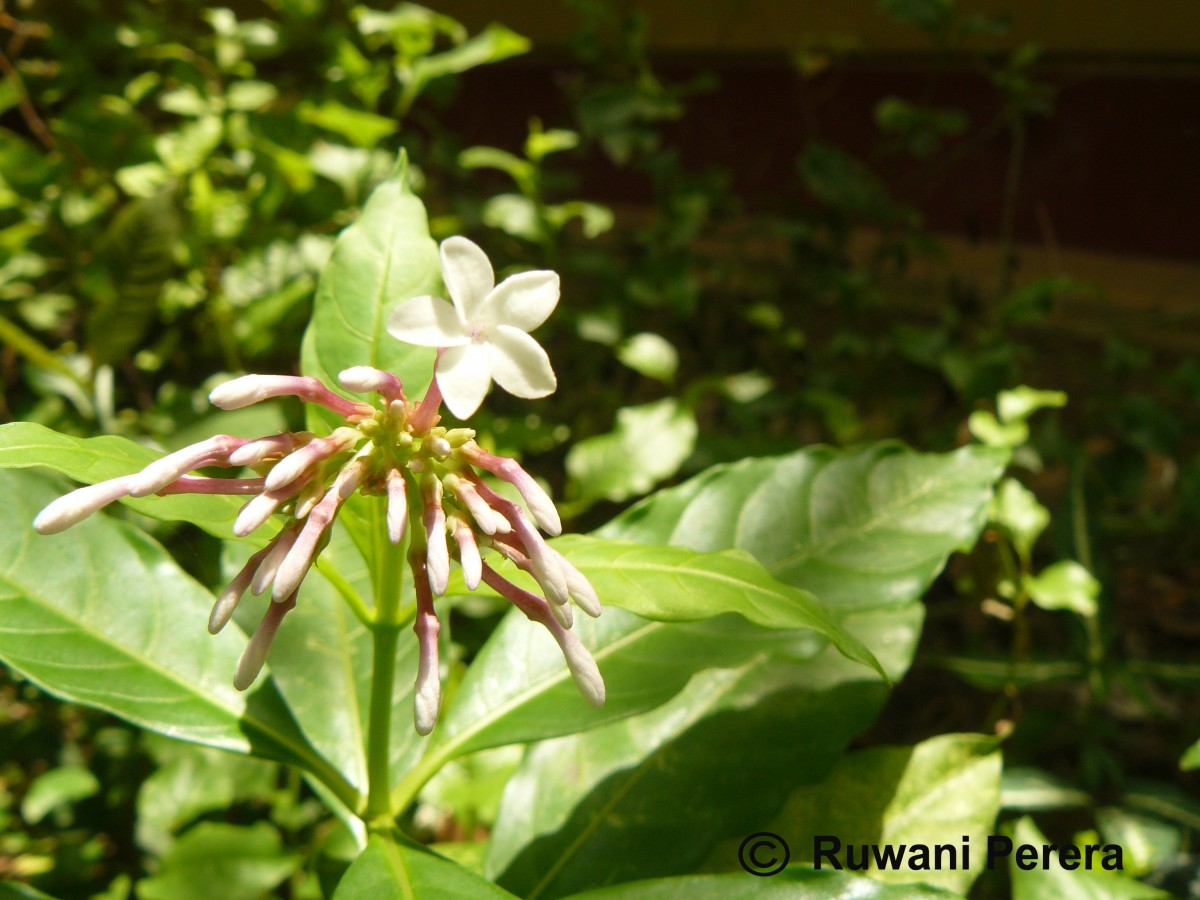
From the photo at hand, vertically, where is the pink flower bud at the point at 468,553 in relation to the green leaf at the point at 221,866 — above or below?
above

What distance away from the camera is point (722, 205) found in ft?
7.04

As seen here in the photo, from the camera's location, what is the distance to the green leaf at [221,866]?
1041 mm

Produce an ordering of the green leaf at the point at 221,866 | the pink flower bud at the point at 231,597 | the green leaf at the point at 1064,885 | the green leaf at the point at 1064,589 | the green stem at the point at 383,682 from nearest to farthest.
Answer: the pink flower bud at the point at 231,597 → the green stem at the point at 383,682 → the green leaf at the point at 1064,885 → the green leaf at the point at 221,866 → the green leaf at the point at 1064,589

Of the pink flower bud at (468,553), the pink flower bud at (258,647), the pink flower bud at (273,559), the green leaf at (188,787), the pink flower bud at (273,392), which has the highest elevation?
the pink flower bud at (273,392)

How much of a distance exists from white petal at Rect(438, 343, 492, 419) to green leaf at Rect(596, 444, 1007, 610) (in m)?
0.36

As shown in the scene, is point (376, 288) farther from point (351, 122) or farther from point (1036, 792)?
point (1036, 792)

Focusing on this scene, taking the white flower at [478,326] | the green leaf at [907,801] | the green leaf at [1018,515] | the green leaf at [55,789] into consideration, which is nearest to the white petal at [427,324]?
the white flower at [478,326]

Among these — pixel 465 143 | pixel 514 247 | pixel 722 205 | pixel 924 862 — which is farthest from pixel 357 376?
pixel 465 143

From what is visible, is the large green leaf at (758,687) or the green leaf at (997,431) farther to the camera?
the green leaf at (997,431)

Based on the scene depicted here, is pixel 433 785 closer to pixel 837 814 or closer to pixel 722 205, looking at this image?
pixel 837 814

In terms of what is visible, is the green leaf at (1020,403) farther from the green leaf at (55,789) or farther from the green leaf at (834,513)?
the green leaf at (55,789)

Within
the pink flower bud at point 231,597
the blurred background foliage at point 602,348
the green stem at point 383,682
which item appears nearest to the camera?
the pink flower bud at point 231,597

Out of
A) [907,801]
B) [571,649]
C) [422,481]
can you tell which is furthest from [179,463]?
[907,801]

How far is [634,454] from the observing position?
4.59ft
